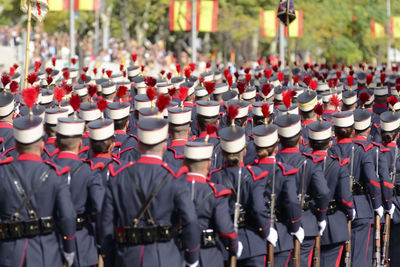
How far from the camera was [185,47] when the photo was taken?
142 feet

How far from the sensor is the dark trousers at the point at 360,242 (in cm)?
789

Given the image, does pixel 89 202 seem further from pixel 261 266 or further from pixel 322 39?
pixel 322 39

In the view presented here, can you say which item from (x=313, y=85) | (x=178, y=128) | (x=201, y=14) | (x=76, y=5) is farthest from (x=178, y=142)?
(x=201, y=14)

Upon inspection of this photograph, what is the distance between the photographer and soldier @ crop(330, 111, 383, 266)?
7.73 metres

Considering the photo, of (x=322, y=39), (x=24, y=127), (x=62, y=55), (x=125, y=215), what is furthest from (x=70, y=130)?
(x=322, y=39)

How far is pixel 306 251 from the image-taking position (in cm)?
719

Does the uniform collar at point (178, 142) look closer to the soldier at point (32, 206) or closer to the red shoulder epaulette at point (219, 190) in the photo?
the red shoulder epaulette at point (219, 190)

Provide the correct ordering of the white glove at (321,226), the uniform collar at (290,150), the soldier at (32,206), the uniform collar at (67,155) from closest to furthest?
the soldier at (32,206) < the uniform collar at (67,155) < the uniform collar at (290,150) < the white glove at (321,226)

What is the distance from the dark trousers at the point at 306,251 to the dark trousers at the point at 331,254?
0.34m

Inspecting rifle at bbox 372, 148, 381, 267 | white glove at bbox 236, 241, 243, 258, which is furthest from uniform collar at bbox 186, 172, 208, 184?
rifle at bbox 372, 148, 381, 267

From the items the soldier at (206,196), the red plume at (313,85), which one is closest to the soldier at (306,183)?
the soldier at (206,196)

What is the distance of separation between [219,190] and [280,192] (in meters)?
0.93

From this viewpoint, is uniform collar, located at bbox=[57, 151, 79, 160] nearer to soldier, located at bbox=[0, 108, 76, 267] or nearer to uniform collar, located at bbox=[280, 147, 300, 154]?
soldier, located at bbox=[0, 108, 76, 267]

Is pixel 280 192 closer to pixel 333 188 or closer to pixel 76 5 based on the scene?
pixel 333 188
